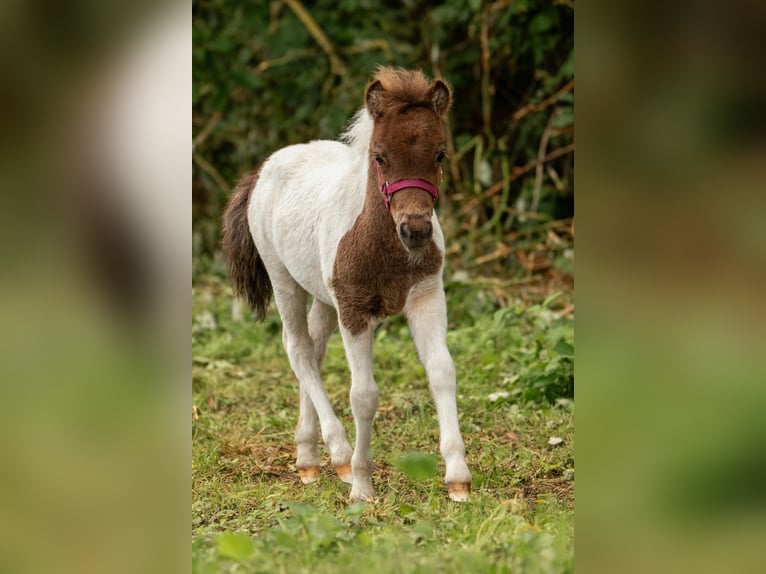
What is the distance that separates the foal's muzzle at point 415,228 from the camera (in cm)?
418

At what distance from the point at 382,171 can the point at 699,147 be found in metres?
2.48

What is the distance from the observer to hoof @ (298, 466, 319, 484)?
5268 mm

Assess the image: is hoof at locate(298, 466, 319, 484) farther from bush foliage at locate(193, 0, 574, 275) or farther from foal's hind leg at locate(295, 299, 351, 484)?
bush foliage at locate(193, 0, 574, 275)

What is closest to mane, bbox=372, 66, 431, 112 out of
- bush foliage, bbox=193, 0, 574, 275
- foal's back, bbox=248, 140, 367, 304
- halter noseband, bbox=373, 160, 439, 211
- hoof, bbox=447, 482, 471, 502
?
halter noseband, bbox=373, 160, 439, 211

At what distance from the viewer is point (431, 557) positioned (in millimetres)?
3289

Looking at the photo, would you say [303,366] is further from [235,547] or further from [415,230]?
[235,547]

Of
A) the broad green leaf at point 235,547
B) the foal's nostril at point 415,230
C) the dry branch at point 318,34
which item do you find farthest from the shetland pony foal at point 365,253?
the dry branch at point 318,34

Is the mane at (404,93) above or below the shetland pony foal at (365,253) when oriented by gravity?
above

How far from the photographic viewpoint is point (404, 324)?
336 inches

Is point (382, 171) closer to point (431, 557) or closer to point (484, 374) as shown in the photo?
point (431, 557)

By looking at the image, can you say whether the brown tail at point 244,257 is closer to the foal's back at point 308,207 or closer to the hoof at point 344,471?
the foal's back at point 308,207

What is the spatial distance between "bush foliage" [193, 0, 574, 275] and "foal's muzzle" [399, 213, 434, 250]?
5365 mm

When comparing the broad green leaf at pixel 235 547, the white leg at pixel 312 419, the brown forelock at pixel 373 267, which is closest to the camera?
the broad green leaf at pixel 235 547

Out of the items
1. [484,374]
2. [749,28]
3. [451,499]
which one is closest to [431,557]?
[451,499]
